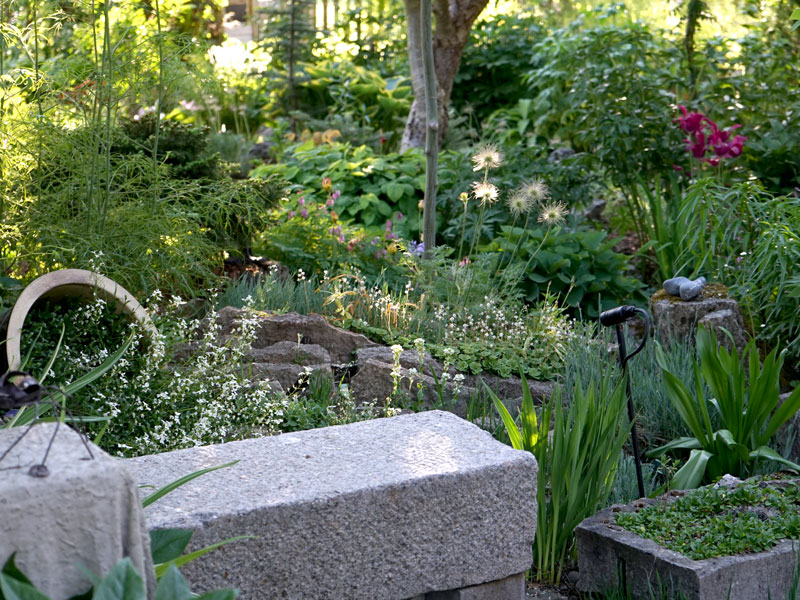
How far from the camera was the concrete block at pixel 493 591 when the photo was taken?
2570 millimetres

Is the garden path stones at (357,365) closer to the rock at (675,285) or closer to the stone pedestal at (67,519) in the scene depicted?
the rock at (675,285)

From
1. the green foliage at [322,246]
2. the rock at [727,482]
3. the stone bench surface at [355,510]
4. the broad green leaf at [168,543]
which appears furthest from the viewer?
the green foliage at [322,246]

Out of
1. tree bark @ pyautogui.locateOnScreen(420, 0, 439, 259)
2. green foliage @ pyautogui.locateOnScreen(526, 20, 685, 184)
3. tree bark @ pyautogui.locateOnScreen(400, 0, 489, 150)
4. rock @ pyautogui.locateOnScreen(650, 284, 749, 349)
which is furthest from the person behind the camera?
tree bark @ pyautogui.locateOnScreen(400, 0, 489, 150)

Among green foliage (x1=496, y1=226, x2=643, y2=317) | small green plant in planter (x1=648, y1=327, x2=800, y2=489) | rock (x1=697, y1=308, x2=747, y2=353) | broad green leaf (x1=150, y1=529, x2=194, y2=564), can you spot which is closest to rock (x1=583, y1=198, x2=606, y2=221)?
green foliage (x1=496, y1=226, x2=643, y2=317)

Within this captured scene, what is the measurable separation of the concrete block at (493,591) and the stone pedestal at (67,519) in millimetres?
1113

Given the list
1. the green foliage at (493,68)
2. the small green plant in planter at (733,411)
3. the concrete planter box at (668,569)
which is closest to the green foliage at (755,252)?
the small green plant in planter at (733,411)

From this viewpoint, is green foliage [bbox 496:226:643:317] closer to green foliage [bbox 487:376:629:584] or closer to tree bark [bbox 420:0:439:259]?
tree bark [bbox 420:0:439:259]

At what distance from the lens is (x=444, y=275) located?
493 centimetres

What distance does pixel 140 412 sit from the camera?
327 cm

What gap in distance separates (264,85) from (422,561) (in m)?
8.80

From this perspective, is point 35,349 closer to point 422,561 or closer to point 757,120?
point 422,561

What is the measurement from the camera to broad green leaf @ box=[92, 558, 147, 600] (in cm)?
152

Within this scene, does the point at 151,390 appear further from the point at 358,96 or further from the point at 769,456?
the point at 358,96

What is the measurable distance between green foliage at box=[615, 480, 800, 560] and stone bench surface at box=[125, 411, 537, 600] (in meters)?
0.44
